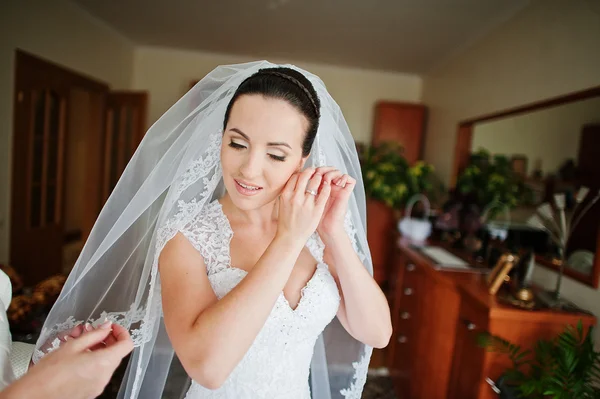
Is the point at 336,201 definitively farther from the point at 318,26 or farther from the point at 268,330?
the point at 318,26

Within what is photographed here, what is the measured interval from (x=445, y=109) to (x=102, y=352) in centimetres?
413

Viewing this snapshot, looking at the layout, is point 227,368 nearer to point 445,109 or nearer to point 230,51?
point 445,109

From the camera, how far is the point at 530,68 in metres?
2.38

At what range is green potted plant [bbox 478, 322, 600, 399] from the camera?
1273 mm

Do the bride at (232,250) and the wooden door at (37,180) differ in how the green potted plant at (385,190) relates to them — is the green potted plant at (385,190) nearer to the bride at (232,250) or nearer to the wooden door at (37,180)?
the bride at (232,250)

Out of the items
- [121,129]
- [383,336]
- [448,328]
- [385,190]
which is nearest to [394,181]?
[385,190]

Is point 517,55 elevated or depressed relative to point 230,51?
depressed

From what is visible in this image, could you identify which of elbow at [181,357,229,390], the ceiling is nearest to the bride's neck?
elbow at [181,357,229,390]

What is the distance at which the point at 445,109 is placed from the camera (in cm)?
400

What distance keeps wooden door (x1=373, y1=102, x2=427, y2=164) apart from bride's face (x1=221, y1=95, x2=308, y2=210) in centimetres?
392

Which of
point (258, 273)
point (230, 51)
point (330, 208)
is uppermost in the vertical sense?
point (230, 51)

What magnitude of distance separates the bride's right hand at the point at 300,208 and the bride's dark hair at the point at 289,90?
20 centimetres

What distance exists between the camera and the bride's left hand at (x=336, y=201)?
86 centimetres

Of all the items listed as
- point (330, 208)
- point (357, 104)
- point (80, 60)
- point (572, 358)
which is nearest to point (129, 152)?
point (80, 60)
